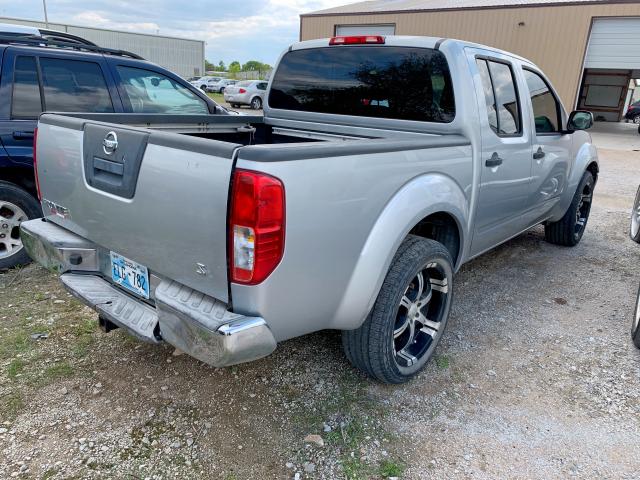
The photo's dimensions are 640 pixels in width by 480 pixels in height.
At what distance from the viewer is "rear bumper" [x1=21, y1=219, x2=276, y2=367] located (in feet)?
6.19

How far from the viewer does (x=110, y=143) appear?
2234 millimetres

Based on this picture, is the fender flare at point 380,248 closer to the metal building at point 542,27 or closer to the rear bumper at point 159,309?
the rear bumper at point 159,309

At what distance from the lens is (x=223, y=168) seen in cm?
183

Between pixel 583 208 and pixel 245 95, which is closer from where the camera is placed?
pixel 583 208

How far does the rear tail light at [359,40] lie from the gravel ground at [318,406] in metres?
2.10

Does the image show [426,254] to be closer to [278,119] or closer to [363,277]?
[363,277]

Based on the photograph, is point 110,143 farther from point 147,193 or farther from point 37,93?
point 37,93

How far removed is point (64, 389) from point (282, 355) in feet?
4.15

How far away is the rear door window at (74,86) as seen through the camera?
4.16 m

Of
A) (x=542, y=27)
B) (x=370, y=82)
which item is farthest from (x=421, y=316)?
(x=542, y=27)

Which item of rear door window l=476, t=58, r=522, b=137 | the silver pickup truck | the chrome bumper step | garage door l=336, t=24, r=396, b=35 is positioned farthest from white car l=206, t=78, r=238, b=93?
the chrome bumper step

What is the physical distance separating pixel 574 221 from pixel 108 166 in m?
4.84

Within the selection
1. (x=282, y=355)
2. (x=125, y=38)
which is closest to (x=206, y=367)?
(x=282, y=355)

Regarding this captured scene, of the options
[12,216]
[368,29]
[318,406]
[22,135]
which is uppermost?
[368,29]
